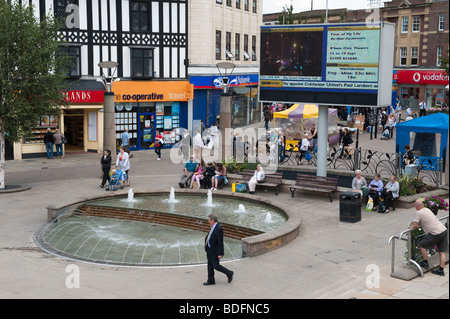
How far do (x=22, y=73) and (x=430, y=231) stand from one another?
16583mm

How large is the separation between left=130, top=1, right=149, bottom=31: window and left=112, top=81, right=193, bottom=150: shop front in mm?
3202

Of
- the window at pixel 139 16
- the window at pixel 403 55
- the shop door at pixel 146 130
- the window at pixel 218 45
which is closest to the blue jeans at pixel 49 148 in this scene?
the shop door at pixel 146 130

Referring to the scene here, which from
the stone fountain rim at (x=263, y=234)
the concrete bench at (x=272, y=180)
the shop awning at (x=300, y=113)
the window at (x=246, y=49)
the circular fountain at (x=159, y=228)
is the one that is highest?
the window at (x=246, y=49)

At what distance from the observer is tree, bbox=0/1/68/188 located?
74.5ft

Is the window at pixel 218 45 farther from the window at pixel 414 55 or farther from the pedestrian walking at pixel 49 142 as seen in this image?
the window at pixel 414 55

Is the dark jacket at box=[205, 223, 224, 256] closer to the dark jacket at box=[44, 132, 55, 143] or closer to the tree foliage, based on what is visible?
the tree foliage

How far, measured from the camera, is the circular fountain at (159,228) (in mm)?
14508

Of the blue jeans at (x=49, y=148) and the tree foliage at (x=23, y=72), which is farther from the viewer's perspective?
the blue jeans at (x=49, y=148)

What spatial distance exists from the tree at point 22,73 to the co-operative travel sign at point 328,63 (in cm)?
825

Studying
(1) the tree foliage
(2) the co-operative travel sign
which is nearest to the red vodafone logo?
(2) the co-operative travel sign

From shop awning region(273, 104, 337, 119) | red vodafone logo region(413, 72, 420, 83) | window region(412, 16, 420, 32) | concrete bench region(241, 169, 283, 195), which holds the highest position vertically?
window region(412, 16, 420, 32)

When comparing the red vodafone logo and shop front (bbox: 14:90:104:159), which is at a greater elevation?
the red vodafone logo

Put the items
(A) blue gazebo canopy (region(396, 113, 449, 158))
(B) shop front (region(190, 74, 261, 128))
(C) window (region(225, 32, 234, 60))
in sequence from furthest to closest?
1. (C) window (region(225, 32, 234, 60))
2. (B) shop front (region(190, 74, 261, 128))
3. (A) blue gazebo canopy (region(396, 113, 449, 158))

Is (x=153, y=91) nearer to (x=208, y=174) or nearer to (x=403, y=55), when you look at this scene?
(x=208, y=174)
